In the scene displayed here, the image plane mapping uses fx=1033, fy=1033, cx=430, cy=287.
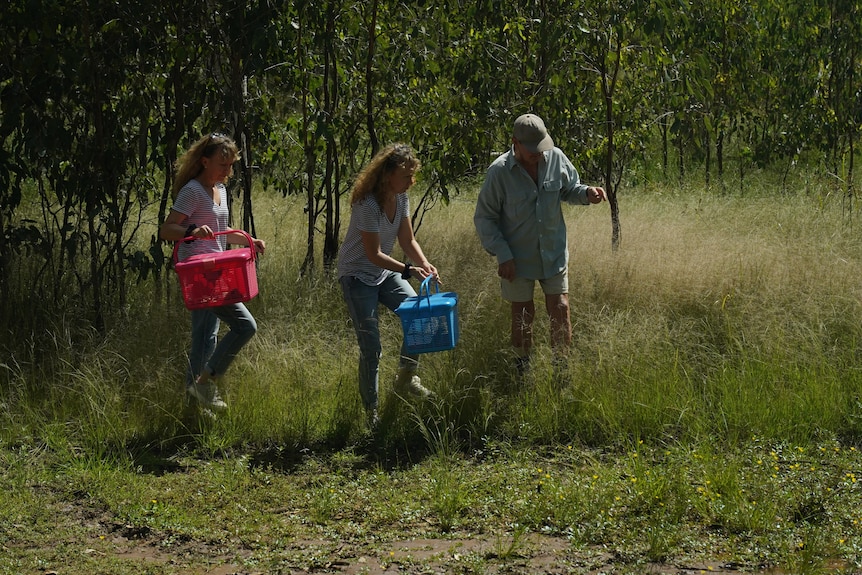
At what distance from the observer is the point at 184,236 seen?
5082 mm

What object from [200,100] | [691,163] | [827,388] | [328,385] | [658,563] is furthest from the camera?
[691,163]

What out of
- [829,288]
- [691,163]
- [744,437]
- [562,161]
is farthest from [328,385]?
[691,163]

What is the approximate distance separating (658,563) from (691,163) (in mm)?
11817

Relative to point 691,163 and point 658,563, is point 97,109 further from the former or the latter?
point 691,163

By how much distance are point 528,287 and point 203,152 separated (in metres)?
1.83

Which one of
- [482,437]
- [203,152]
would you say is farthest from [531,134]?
[203,152]

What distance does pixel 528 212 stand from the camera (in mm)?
5383

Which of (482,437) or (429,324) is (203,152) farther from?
(482,437)

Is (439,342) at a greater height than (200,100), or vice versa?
(200,100)

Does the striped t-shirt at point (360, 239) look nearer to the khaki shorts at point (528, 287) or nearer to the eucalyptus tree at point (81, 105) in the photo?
the khaki shorts at point (528, 287)

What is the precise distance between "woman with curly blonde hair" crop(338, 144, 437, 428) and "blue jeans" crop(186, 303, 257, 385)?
1.79ft

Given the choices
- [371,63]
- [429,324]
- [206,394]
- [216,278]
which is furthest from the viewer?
[371,63]

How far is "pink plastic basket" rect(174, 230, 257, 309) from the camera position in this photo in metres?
4.95

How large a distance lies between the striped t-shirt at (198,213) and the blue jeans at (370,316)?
2.25ft
